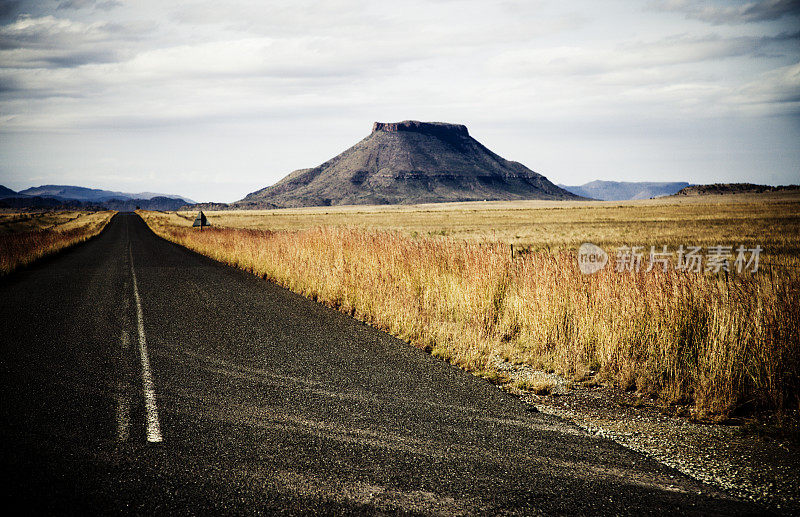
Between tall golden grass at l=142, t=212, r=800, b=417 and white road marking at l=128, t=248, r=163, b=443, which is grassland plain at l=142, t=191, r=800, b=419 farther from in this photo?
white road marking at l=128, t=248, r=163, b=443

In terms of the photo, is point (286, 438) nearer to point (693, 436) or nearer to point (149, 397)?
point (149, 397)

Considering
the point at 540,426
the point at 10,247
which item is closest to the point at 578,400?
the point at 540,426

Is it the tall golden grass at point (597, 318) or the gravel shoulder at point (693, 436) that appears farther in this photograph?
the tall golden grass at point (597, 318)

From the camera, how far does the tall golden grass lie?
4898 mm

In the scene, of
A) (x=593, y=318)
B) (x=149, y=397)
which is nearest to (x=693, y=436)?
(x=593, y=318)

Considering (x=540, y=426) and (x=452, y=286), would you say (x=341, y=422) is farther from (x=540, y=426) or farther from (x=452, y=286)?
(x=452, y=286)

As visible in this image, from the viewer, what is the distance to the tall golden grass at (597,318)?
4898mm

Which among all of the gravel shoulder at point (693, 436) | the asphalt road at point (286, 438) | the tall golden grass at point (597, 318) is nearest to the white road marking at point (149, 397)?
the asphalt road at point (286, 438)

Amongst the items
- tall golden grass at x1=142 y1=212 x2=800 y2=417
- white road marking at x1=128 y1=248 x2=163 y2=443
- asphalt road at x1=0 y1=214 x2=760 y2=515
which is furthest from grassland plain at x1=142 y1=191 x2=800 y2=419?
white road marking at x1=128 y1=248 x2=163 y2=443

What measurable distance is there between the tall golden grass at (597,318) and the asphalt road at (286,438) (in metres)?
1.20

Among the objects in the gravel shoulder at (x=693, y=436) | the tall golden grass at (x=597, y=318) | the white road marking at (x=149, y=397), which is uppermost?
the tall golden grass at (x=597, y=318)

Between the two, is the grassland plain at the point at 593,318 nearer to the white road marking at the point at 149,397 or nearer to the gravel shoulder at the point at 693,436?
the gravel shoulder at the point at 693,436

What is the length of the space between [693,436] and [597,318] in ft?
8.07

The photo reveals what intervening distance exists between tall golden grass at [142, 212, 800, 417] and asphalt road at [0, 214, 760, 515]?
120 cm
